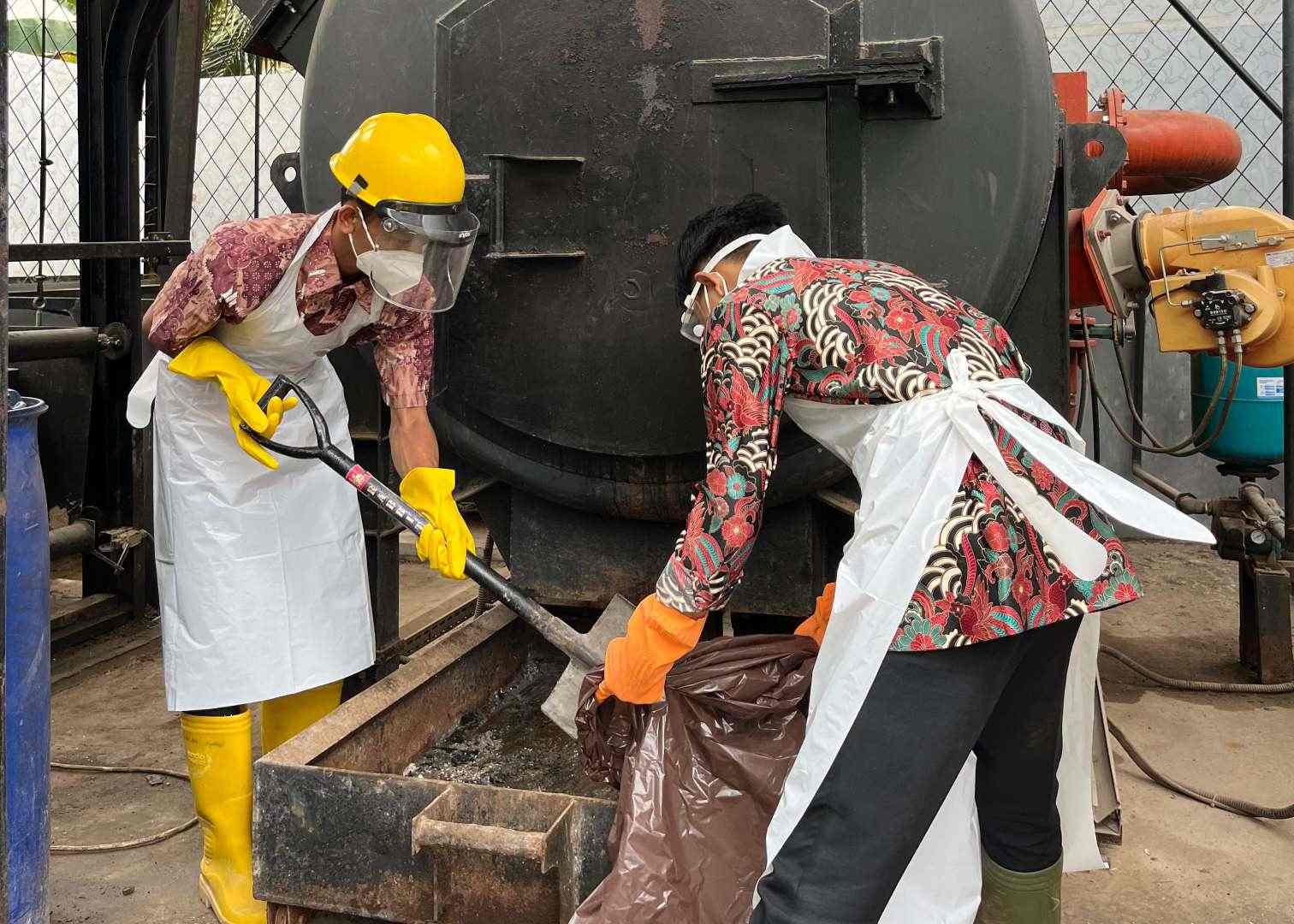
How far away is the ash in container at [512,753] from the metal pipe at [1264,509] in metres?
2.21

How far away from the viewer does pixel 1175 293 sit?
8.99ft

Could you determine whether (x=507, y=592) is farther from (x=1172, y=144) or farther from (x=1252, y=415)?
(x=1252, y=415)

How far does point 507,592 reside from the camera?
216 cm

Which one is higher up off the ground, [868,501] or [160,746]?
[868,501]

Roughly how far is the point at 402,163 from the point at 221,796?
4.33 ft

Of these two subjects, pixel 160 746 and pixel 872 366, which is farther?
pixel 160 746

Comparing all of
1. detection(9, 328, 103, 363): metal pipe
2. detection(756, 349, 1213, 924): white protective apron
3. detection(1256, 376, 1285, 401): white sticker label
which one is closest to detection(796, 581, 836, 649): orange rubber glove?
detection(756, 349, 1213, 924): white protective apron

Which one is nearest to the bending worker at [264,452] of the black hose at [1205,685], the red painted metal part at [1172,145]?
the red painted metal part at [1172,145]

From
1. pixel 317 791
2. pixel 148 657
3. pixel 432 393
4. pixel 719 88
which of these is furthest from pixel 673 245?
pixel 148 657

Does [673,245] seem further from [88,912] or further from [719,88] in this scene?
[88,912]

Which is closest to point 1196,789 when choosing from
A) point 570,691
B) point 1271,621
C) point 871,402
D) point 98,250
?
point 1271,621

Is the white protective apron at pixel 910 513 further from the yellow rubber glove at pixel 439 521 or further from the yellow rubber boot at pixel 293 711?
the yellow rubber boot at pixel 293 711

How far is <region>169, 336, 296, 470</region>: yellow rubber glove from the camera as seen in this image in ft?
7.41

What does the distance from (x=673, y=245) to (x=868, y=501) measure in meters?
0.86
